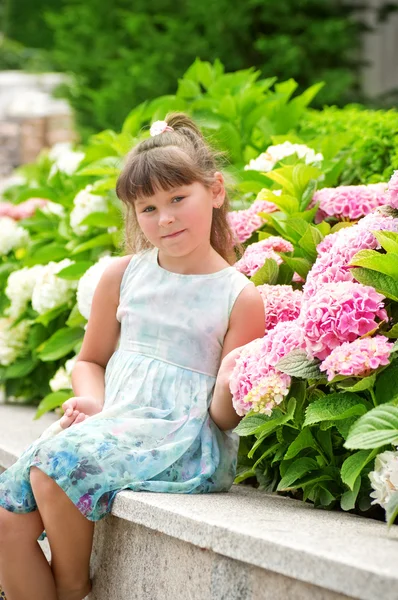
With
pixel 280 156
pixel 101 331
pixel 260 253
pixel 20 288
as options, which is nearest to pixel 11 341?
pixel 20 288

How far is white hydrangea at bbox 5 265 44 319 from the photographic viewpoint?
4383mm

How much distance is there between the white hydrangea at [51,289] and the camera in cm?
412

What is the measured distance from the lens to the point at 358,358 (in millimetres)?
2236

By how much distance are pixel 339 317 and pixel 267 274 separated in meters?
0.70

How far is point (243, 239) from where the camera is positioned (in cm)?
342

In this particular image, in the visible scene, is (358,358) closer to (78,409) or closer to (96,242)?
(78,409)

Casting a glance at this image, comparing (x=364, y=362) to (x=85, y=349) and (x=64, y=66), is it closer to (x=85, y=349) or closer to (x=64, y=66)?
(x=85, y=349)

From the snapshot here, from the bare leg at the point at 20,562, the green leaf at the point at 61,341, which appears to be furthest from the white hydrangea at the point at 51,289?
the bare leg at the point at 20,562

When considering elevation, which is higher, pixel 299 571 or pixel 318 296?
pixel 318 296

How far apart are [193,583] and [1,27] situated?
17.3 metres

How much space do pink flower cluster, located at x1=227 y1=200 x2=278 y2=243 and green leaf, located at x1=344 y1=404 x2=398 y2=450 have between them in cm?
138

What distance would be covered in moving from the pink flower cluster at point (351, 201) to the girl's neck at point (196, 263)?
64 cm

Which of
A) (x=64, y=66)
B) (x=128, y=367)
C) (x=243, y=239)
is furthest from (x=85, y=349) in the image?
(x=64, y=66)

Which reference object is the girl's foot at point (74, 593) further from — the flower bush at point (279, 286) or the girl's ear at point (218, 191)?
the girl's ear at point (218, 191)
